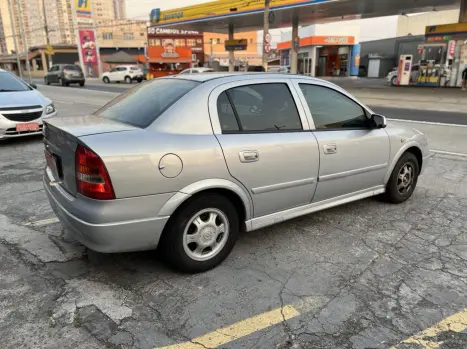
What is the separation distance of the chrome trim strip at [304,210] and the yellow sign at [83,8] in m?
51.8

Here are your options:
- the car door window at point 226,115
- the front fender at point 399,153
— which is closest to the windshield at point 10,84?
the car door window at point 226,115

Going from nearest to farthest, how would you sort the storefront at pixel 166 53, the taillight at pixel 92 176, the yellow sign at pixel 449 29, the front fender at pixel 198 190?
the taillight at pixel 92 176 < the front fender at pixel 198 190 < the yellow sign at pixel 449 29 < the storefront at pixel 166 53

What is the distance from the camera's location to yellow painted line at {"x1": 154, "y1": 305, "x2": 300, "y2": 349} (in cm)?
239

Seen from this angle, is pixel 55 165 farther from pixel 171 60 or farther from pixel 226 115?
pixel 171 60

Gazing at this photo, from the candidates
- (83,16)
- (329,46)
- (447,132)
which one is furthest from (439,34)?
(83,16)

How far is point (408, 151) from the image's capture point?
470 centimetres

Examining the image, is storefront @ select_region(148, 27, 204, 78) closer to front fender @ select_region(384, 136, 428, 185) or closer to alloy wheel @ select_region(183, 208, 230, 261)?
front fender @ select_region(384, 136, 428, 185)

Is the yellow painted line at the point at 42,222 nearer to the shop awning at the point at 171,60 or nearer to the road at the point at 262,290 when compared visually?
the road at the point at 262,290

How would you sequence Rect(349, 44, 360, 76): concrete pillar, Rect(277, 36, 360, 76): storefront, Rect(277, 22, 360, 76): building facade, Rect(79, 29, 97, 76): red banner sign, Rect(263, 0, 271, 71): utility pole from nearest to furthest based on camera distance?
1. Rect(263, 0, 271, 71): utility pole
2. Rect(277, 22, 360, 76): building facade
3. Rect(277, 36, 360, 76): storefront
4. Rect(349, 44, 360, 76): concrete pillar
5. Rect(79, 29, 97, 76): red banner sign

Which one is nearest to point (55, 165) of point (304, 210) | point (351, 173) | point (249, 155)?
point (249, 155)

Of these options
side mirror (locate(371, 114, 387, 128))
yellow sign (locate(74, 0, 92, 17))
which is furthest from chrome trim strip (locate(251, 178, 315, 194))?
yellow sign (locate(74, 0, 92, 17))

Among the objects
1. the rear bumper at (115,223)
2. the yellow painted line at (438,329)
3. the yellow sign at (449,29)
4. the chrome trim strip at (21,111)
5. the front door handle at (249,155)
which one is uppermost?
the yellow sign at (449,29)

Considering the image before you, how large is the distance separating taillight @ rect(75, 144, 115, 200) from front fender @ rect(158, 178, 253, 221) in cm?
41

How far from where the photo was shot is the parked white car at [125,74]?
36.1 m
